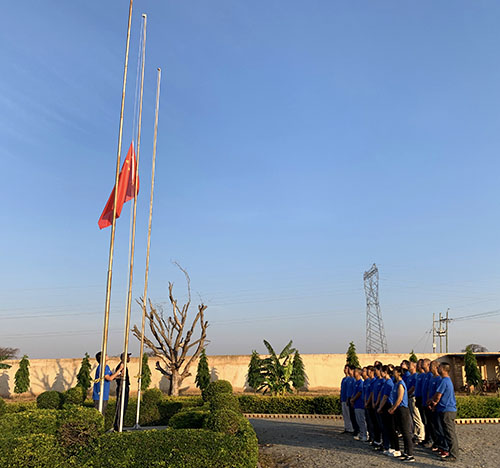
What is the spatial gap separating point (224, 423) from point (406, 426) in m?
3.48

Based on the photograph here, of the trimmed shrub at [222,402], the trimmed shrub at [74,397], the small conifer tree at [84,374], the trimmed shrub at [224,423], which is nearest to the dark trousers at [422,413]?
the trimmed shrub at [222,402]

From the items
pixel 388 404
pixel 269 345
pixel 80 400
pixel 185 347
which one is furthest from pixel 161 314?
pixel 388 404

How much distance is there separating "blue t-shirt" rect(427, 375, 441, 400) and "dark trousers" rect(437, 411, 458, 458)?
0.57 metres

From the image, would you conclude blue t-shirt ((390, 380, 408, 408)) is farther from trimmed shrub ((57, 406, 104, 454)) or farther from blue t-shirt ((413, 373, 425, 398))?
trimmed shrub ((57, 406, 104, 454))

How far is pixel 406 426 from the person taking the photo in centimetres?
869

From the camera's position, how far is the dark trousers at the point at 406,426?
858 cm

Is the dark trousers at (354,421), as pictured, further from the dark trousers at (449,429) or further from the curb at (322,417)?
the curb at (322,417)

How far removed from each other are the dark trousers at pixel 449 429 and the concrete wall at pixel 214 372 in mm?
20223

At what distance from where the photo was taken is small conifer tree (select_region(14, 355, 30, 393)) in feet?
88.8

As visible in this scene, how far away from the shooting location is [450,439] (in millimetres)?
8727

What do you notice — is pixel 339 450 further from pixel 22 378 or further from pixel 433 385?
pixel 22 378

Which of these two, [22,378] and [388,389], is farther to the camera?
[22,378]

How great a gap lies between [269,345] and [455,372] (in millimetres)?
14831

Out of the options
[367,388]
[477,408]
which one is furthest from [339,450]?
[477,408]
